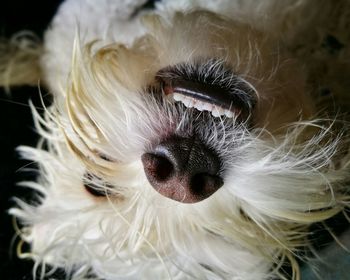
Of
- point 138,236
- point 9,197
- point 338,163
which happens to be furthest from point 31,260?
point 338,163

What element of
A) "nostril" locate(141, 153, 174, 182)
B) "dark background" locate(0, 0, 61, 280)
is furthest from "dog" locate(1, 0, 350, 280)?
"dark background" locate(0, 0, 61, 280)

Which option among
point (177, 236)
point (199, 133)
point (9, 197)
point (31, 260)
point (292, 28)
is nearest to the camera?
point (199, 133)

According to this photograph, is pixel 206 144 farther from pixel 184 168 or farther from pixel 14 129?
pixel 14 129

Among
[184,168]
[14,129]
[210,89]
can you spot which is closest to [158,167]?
[184,168]

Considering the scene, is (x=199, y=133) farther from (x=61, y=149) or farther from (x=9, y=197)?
(x=9, y=197)

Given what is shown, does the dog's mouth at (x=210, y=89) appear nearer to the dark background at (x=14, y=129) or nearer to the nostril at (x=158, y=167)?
the nostril at (x=158, y=167)

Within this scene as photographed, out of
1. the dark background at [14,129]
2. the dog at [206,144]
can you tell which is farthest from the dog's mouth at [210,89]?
the dark background at [14,129]
